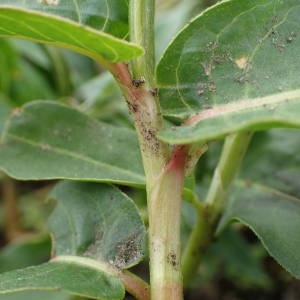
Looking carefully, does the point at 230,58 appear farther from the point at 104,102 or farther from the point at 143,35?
the point at 104,102

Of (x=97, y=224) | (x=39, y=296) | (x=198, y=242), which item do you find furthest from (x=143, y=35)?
(x=39, y=296)

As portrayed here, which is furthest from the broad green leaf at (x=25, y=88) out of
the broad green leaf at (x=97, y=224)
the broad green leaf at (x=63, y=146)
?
the broad green leaf at (x=97, y=224)

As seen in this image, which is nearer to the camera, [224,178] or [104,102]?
[224,178]

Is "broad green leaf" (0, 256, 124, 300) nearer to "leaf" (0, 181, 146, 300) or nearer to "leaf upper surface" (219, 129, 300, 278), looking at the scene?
"leaf" (0, 181, 146, 300)

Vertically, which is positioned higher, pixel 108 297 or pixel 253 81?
pixel 253 81

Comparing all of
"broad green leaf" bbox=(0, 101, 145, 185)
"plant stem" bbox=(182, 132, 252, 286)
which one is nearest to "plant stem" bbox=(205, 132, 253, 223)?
"plant stem" bbox=(182, 132, 252, 286)

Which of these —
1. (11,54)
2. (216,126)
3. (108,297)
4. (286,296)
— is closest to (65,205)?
(108,297)

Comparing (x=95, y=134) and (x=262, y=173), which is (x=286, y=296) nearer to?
(x=262, y=173)
